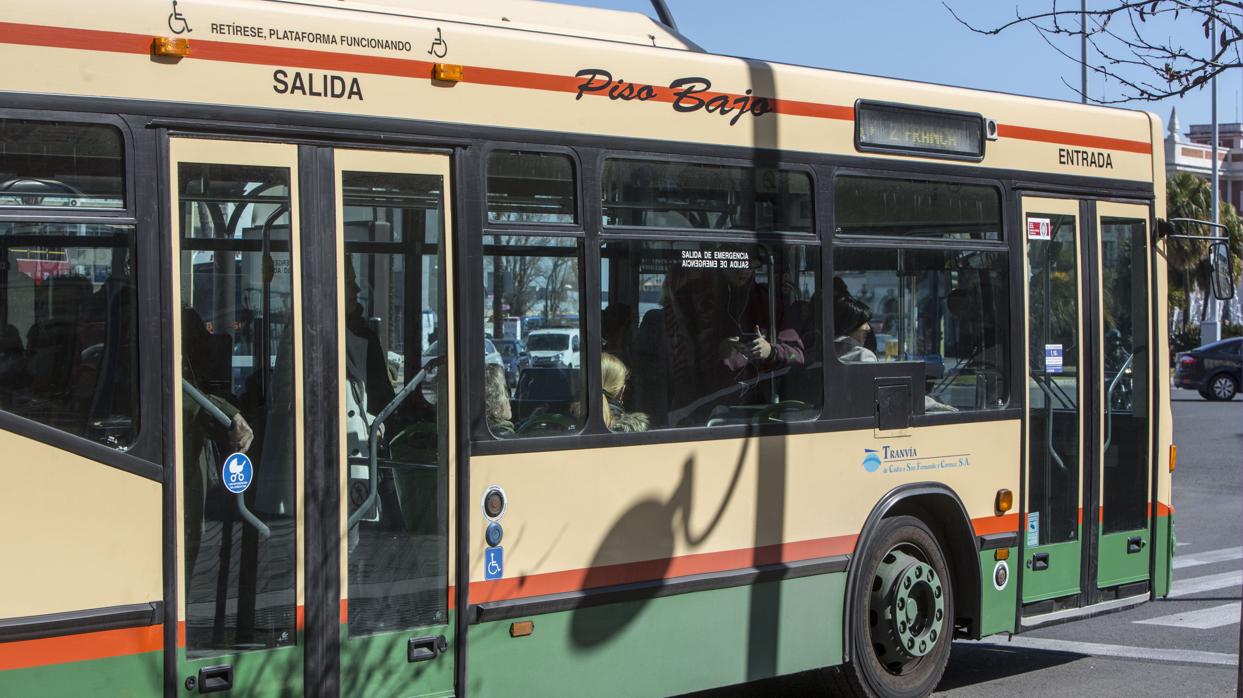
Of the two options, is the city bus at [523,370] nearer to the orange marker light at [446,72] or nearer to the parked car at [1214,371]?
the orange marker light at [446,72]

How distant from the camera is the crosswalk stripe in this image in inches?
430

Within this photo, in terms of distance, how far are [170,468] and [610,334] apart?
6.69ft

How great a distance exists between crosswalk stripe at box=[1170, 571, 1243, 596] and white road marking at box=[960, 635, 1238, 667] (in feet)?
7.10

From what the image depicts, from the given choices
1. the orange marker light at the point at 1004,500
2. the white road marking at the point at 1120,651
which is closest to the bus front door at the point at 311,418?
the orange marker light at the point at 1004,500

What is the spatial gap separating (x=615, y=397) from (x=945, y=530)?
98.0 inches

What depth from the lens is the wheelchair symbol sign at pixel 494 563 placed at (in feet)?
18.3

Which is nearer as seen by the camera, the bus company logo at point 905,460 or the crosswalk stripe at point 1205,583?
the bus company logo at point 905,460

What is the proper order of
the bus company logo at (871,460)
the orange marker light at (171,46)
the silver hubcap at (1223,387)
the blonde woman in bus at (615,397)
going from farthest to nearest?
1. the silver hubcap at (1223,387)
2. the bus company logo at (871,460)
3. the blonde woman in bus at (615,397)
4. the orange marker light at (171,46)

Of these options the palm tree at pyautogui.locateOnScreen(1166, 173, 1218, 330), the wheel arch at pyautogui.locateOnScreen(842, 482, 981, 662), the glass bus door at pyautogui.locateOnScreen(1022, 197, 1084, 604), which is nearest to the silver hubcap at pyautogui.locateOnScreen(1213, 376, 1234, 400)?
the palm tree at pyautogui.locateOnScreen(1166, 173, 1218, 330)

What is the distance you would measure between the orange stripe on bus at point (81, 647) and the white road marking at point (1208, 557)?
9.76 meters

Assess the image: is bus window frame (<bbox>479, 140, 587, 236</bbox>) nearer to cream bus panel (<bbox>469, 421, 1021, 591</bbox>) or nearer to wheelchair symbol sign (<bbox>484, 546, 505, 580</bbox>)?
cream bus panel (<bbox>469, 421, 1021, 591</bbox>)

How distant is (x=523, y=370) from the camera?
5770 millimetres

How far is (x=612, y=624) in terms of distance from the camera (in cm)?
596

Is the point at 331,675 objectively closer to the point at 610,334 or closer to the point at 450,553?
the point at 450,553
